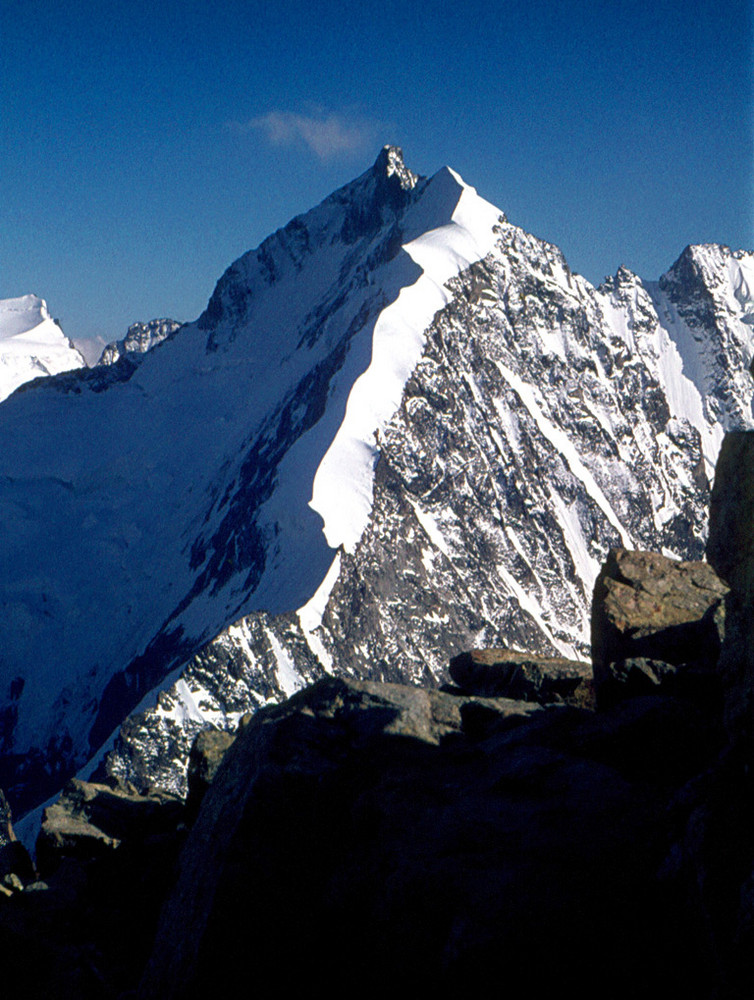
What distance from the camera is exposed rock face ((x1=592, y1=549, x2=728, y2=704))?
12.8m

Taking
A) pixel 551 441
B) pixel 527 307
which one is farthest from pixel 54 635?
pixel 527 307

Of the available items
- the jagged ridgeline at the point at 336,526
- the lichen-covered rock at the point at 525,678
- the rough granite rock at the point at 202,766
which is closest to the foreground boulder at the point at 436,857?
the lichen-covered rock at the point at 525,678

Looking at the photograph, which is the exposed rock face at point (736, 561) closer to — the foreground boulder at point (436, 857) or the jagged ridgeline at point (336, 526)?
the foreground boulder at point (436, 857)

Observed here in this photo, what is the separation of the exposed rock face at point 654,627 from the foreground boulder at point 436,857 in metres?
1.61

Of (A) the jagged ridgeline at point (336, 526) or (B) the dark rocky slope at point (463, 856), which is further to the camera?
(A) the jagged ridgeline at point (336, 526)

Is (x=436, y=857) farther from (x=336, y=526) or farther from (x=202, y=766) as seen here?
(x=336, y=526)

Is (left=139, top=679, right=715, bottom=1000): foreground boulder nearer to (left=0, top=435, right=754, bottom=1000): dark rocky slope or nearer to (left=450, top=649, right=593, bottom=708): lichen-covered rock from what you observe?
(left=0, top=435, right=754, bottom=1000): dark rocky slope

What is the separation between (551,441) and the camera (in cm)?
18962

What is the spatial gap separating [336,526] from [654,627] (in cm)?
10807

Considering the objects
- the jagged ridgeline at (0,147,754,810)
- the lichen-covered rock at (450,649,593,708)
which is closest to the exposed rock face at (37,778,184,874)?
the lichen-covered rock at (450,649,593,708)

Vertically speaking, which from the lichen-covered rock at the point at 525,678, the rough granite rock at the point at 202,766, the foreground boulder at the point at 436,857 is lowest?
the foreground boulder at the point at 436,857

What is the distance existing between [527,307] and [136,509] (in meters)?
102

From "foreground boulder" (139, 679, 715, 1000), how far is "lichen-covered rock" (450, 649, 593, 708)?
3.65m

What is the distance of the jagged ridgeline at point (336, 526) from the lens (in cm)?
11106
